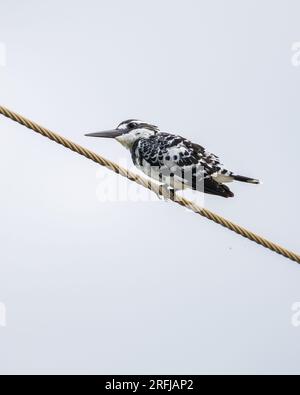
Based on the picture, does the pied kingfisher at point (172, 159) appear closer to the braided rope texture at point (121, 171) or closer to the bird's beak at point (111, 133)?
the bird's beak at point (111, 133)

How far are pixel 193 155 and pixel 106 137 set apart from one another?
1105 millimetres

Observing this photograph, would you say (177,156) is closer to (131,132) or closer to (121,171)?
(131,132)

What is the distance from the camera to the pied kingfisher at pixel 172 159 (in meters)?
8.93

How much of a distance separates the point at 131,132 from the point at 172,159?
2.43 ft

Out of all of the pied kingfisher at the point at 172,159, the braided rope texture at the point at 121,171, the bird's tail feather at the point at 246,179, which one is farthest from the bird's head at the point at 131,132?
the braided rope texture at the point at 121,171

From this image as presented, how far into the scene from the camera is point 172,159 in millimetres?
9352

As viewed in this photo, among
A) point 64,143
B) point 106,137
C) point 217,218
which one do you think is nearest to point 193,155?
point 106,137

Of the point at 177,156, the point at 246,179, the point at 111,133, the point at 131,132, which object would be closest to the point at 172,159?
the point at 177,156

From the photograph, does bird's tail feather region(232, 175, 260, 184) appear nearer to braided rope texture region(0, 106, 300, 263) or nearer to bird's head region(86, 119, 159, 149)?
bird's head region(86, 119, 159, 149)

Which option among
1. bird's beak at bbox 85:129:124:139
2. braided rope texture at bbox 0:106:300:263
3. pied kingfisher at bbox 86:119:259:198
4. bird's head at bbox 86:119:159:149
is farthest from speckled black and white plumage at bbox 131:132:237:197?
braided rope texture at bbox 0:106:300:263

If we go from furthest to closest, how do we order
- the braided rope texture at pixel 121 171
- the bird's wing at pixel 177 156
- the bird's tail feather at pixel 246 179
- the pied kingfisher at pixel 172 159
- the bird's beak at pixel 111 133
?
the bird's beak at pixel 111 133, the bird's wing at pixel 177 156, the pied kingfisher at pixel 172 159, the bird's tail feather at pixel 246 179, the braided rope texture at pixel 121 171

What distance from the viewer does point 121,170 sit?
6.35 metres
